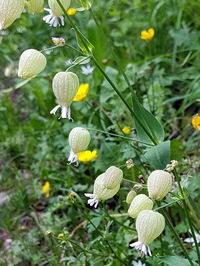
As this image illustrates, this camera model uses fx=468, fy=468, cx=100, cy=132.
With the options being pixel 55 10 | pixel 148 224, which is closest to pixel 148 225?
pixel 148 224

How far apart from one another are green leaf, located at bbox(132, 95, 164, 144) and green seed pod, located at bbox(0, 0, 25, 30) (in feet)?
1.14

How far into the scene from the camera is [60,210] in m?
1.99

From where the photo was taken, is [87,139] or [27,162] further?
[27,162]

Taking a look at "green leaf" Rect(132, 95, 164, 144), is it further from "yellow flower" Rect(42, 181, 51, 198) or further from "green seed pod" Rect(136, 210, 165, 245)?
"yellow flower" Rect(42, 181, 51, 198)

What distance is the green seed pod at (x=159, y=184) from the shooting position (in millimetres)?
960

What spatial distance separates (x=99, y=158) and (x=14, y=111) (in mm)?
1000

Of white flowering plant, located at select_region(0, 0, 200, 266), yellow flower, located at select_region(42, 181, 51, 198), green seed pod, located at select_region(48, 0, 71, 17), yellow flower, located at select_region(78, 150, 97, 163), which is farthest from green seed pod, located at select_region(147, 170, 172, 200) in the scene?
yellow flower, located at select_region(42, 181, 51, 198)

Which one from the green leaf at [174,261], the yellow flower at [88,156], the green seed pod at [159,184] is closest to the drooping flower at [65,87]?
the green seed pod at [159,184]

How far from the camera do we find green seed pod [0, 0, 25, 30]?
1.02 m

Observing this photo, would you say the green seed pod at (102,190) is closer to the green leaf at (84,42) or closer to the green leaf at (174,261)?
the green leaf at (174,261)

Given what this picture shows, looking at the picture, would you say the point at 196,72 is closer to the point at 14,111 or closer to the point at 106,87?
the point at 106,87

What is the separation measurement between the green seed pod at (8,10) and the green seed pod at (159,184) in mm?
465

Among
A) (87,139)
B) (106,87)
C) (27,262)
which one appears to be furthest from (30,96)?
(87,139)

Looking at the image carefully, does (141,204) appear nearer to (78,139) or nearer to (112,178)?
(112,178)
